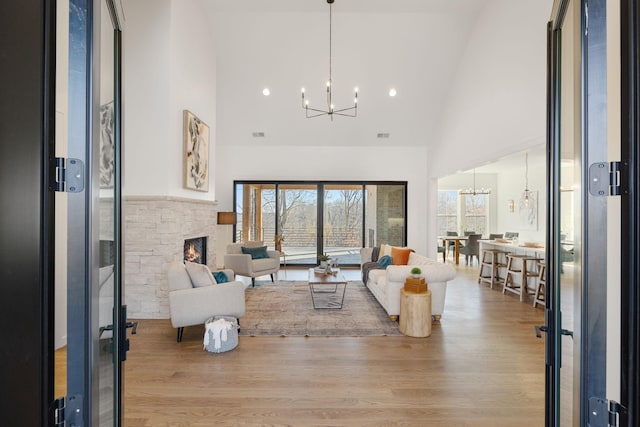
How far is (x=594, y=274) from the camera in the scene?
0.98m

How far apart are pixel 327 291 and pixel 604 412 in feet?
16.7

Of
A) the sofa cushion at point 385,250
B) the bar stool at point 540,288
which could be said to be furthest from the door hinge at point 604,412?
the sofa cushion at point 385,250

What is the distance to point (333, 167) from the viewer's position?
28.6ft

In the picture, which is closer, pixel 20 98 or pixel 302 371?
pixel 20 98

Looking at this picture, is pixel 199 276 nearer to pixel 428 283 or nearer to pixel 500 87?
pixel 428 283

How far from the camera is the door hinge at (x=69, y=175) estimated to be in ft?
2.95

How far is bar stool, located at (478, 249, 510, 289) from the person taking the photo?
21.4 ft

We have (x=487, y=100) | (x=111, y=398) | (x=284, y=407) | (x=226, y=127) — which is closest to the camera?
(x=111, y=398)

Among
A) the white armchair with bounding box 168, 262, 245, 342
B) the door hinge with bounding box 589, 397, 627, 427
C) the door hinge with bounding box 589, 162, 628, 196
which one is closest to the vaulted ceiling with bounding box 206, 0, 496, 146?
the white armchair with bounding box 168, 262, 245, 342

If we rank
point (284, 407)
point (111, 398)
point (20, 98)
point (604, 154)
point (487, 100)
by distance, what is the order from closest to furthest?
point (20, 98)
point (604, 154)
point (111, 398)
point (284, 407)
point (487, 100)

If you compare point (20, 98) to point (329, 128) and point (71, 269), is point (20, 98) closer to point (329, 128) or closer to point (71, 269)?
point (71, 269)

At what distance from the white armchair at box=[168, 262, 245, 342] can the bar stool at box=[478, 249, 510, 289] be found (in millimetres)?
4950

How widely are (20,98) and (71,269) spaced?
18.3 inches

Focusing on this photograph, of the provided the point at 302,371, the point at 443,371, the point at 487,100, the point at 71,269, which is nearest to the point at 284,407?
the point at 302,371
